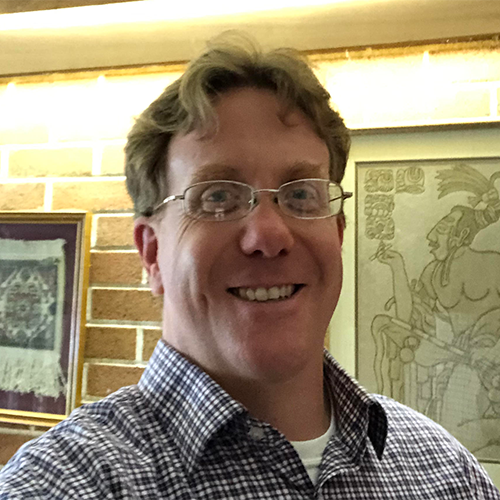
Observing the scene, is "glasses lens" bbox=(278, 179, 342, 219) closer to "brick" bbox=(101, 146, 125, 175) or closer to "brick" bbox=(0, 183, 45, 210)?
"brick" bbox=(101, 146, 125, 175)

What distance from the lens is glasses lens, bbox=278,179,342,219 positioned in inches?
34.9

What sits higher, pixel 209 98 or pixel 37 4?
pixel 37 4

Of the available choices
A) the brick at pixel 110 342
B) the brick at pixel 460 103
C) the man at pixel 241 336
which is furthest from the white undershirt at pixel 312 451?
the brick at pixel 460 103

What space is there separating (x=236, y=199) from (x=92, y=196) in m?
0.71

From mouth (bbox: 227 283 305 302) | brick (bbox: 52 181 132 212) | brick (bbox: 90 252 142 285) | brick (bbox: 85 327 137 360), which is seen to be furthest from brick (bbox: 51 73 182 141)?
mouth (bbox: 227 283 305 302)

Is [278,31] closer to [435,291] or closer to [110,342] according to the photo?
[435,291]

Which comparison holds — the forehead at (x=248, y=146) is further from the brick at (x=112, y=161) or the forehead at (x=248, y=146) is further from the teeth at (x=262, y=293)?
the brick at (x=112, y=161)

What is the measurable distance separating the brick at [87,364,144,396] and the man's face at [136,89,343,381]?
0.50m

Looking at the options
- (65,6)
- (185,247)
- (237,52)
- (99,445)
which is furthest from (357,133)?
(99,445)

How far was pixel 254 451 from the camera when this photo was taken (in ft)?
2.61

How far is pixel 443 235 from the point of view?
1247mm

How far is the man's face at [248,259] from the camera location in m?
0.84

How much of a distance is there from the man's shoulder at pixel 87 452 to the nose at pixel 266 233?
0.34m

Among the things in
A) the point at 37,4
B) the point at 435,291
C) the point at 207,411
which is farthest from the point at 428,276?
the point at 37,4
